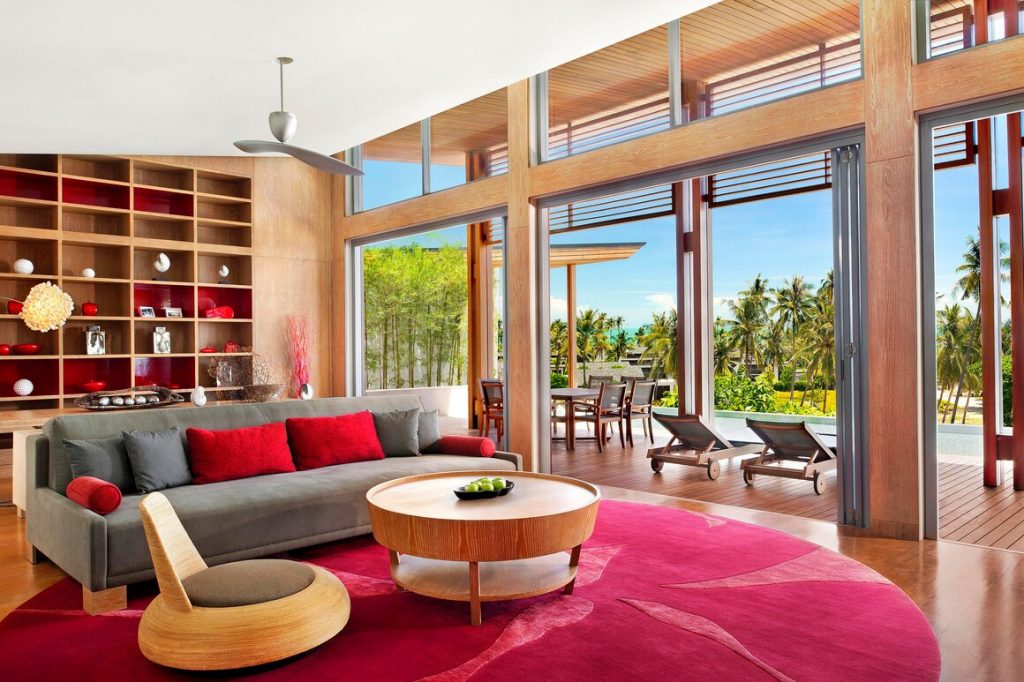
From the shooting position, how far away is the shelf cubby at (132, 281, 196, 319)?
8188 mm

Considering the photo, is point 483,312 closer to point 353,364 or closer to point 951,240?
point 353,364

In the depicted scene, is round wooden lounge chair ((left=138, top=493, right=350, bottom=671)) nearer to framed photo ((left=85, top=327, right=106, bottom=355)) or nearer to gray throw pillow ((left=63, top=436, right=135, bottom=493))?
gray throw pillow ((left=63, top=436, right=135, bottom=493))

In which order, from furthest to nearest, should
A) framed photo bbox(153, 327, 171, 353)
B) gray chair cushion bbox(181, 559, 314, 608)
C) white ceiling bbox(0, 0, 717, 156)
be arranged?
framed photo bbox(153, 327, 171, 353), white ceiling bbox(0, 0, 717, 156), gray chair cushion bbox(181, 559, 314, 608)

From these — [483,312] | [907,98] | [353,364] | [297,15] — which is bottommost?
[353,364]

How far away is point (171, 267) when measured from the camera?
27.9ft

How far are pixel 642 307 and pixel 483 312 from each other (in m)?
2.66

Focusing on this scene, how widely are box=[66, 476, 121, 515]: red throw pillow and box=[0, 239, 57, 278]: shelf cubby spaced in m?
4.68

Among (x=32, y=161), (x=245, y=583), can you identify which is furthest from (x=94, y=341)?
(x=245, y=583)

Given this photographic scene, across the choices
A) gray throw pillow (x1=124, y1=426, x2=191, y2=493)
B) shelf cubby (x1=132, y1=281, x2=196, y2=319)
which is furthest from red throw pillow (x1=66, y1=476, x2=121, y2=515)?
shelf cubby (x1=132, y1=281, x2=196, y2=319)

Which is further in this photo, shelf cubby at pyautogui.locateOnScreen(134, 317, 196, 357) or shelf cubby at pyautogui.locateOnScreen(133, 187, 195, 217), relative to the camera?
shelf cubby at pyautogui.locateOnScreen(133, 187, 195, 217)

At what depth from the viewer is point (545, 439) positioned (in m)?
6.89

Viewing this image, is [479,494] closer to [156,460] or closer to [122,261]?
[156,460]

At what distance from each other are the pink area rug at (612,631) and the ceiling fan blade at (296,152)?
2692 millimetres

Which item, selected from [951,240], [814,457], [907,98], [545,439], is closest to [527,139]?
[545,439]
